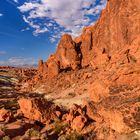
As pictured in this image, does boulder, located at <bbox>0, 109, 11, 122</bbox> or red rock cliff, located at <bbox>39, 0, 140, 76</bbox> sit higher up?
red rock cliff, located at <bbox>39, 0, 140, 76</bbox>

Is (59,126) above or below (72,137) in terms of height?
above

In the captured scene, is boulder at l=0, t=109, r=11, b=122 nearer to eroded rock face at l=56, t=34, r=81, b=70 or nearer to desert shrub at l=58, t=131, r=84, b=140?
desert shrub at l=58, t=131, r=84, b=140

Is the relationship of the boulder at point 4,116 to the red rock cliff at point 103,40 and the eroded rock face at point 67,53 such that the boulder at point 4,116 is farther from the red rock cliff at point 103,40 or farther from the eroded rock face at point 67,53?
the eroded rock face at point 67,53

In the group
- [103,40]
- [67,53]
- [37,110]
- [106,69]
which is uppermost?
[103,40]

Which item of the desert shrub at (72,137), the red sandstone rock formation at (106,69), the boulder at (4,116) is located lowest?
the desert shrub at (72,137)

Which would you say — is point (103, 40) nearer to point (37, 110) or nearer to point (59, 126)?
point (37, 110)

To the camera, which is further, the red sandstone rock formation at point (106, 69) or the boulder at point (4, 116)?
the boulder at point (4, 116)

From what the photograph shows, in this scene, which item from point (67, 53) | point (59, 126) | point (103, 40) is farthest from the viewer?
point (67, 53)

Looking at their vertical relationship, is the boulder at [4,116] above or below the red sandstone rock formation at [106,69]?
below

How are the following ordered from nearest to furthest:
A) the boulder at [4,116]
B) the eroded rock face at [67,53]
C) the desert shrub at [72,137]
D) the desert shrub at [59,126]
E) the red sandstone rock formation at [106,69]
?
the red sandstone rock formation at [106,69] → the desert shrub at [72,137] → the desert shrub at [59,126] → the boulder at [4,116] → the eroded rock face at [67,53]

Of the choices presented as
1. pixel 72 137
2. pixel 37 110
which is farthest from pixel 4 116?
pixel 72 137

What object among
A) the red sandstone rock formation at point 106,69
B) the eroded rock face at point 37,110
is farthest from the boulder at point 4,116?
the red sandstone rock formation at point 106,69

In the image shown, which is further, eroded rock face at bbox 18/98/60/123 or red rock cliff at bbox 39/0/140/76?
red rock cliff at bbox 39/0/140/76

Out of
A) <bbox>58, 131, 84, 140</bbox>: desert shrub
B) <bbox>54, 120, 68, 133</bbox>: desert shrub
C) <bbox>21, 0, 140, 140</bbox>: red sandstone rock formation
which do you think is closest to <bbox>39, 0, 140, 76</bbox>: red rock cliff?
<bbox>21, 0, 140, 140</bbox>: red sandstone rock formation
